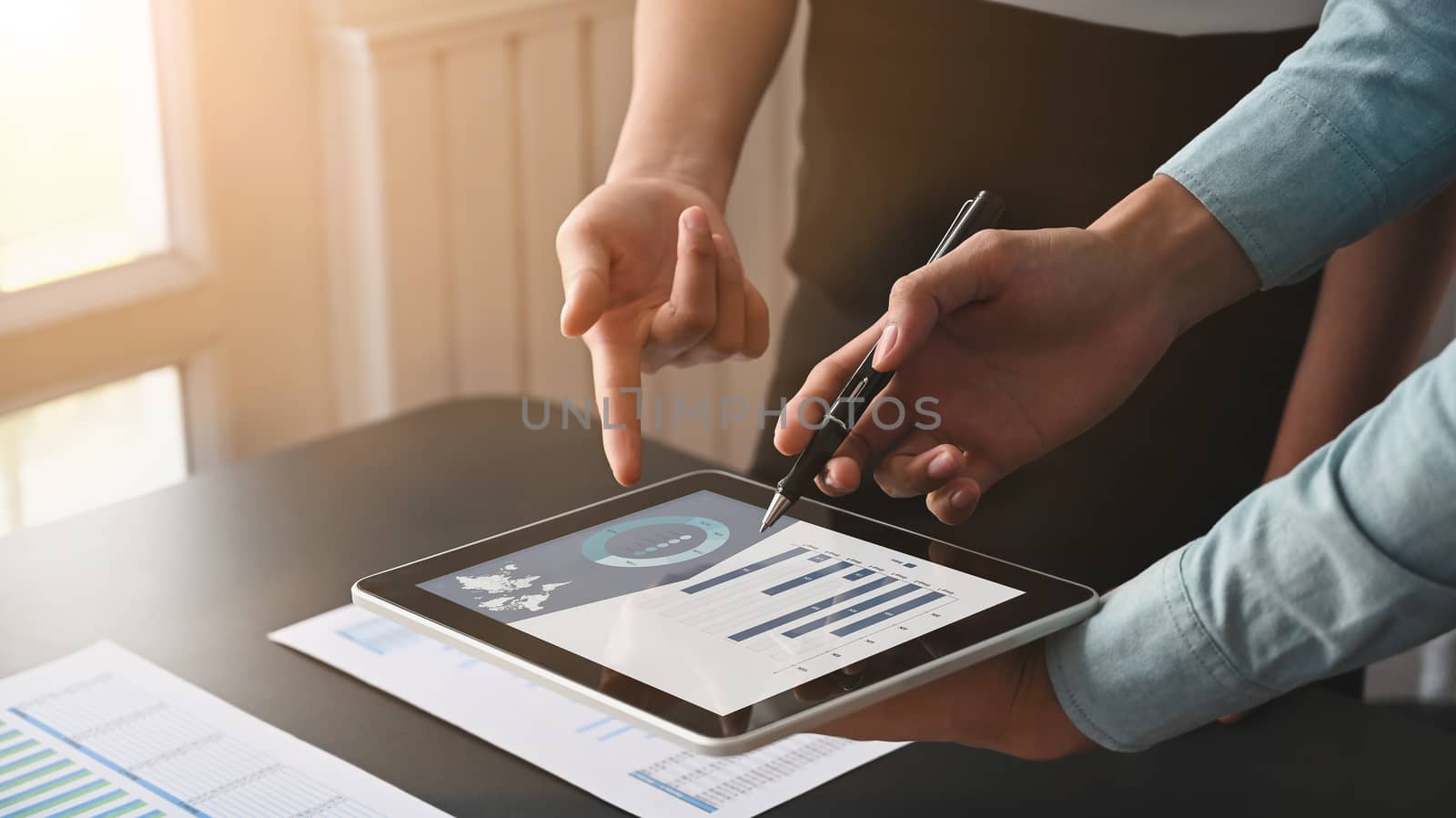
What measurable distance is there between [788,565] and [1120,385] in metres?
0.24

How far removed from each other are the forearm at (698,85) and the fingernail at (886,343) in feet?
0.99

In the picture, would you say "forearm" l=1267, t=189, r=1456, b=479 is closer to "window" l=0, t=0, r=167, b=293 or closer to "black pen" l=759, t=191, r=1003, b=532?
"black pen" l=759, t=191, r=1003, b=532

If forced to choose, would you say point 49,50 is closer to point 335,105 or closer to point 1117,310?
point 335,105

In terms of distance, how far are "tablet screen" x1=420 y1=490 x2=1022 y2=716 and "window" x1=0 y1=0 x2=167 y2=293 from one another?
2.43ft

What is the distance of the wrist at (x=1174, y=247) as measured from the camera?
2.45 feet

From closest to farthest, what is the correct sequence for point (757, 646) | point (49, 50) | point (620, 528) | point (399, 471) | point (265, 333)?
point (757, 646) < point (620, 528) < point (399, 471) < point (49, 50) < point (265, 333)

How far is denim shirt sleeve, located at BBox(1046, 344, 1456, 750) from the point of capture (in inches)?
19.8

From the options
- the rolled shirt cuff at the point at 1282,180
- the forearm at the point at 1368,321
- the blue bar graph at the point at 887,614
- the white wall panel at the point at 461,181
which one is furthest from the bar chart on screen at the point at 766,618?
the white wall panel at the point at 461,181

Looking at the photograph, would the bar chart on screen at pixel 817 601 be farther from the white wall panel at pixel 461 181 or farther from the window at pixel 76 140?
the window at pixel 76 140

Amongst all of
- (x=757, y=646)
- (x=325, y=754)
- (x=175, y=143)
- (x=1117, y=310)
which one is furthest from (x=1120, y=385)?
(x=175, y=143)

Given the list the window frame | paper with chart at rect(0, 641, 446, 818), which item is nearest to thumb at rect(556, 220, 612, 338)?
paper with chart at rect(0, 641, 446, 818)

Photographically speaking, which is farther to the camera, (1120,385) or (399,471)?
(399,471)

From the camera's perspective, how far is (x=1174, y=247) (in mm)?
751

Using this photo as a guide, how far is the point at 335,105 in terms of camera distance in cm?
139
